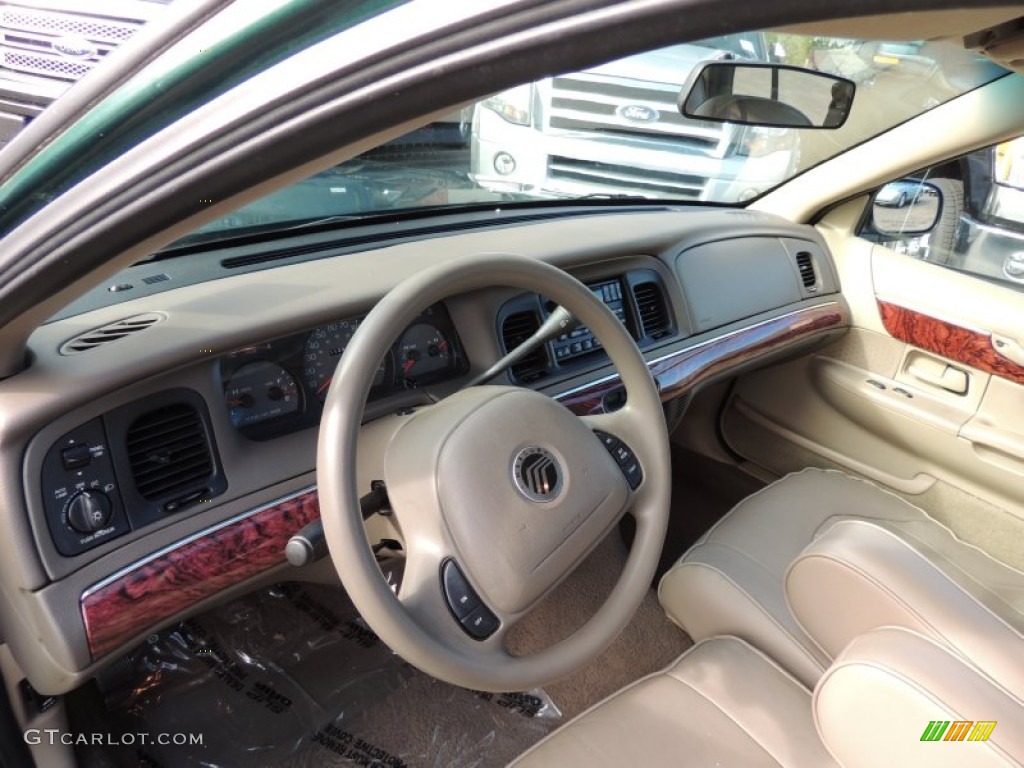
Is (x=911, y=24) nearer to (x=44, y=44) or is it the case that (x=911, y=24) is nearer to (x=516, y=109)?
(x=516, y=109)

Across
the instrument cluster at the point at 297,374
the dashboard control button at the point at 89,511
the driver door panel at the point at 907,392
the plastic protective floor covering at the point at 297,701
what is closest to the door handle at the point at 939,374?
the driver door panel at the point at 907,392

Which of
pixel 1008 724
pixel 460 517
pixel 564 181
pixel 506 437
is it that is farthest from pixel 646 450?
pixel 564 181

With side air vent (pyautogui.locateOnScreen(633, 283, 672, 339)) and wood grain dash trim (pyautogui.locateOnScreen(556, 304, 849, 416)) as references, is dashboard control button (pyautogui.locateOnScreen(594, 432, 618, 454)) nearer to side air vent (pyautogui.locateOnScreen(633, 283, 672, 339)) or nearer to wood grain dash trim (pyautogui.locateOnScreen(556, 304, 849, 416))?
→ wood grain dash trim (pyautogui.locateOnScreen(556, 304, 849, 416))

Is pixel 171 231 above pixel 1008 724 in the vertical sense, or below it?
above

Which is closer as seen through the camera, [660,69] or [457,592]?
[457,592]

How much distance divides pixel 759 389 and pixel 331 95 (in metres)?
2.24

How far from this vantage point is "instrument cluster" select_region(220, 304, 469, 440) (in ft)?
4.32

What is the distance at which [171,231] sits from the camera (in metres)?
0.75

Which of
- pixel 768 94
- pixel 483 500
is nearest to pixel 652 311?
pixel 768 94

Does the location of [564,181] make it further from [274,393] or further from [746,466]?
[274,393]

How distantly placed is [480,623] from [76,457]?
60 cm

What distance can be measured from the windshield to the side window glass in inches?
9.2

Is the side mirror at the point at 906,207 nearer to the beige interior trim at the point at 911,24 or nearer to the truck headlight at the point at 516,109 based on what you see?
the truck headlight at the point at 516,109

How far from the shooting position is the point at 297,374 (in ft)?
4.54
